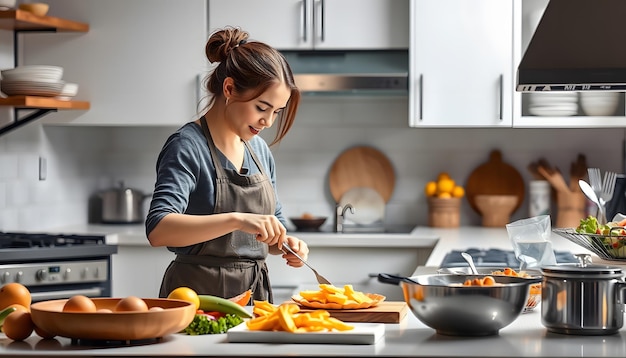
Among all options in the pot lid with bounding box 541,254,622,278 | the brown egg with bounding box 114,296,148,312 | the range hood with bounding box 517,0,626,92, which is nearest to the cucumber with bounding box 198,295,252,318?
the brown egg with bounding box 114,296,148,312

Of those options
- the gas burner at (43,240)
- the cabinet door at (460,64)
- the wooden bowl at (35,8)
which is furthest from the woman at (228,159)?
the wooden bowl at (35,8)

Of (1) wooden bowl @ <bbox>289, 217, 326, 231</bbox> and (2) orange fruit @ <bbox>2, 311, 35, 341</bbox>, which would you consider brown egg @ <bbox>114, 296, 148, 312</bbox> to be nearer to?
(2) orange fruit @ <bbox>2, 311, 35, 341</bbox>

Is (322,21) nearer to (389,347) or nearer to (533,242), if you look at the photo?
(533,242)

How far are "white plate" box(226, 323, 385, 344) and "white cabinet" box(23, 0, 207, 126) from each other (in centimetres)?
257

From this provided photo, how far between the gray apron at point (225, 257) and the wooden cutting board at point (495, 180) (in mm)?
2107

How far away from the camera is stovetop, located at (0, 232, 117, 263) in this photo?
345cm

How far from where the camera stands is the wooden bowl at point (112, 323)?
66.2 inches

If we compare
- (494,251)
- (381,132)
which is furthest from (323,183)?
(494,251)

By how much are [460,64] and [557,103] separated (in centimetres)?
45

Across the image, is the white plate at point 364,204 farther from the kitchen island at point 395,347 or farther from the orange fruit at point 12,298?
the orange fruit at point 12,298

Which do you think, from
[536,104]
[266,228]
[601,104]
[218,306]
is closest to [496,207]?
[536,104]

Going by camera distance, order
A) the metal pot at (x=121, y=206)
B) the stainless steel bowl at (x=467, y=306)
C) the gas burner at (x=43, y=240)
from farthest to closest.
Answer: the metal pot at (x=121, y=206)
the gas burner at (x=43, y=240)
the stainless steel bowl at (x=467, y=306)

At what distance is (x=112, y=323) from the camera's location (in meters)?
1.68

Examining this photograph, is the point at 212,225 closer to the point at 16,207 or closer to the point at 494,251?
the point at 494,251
